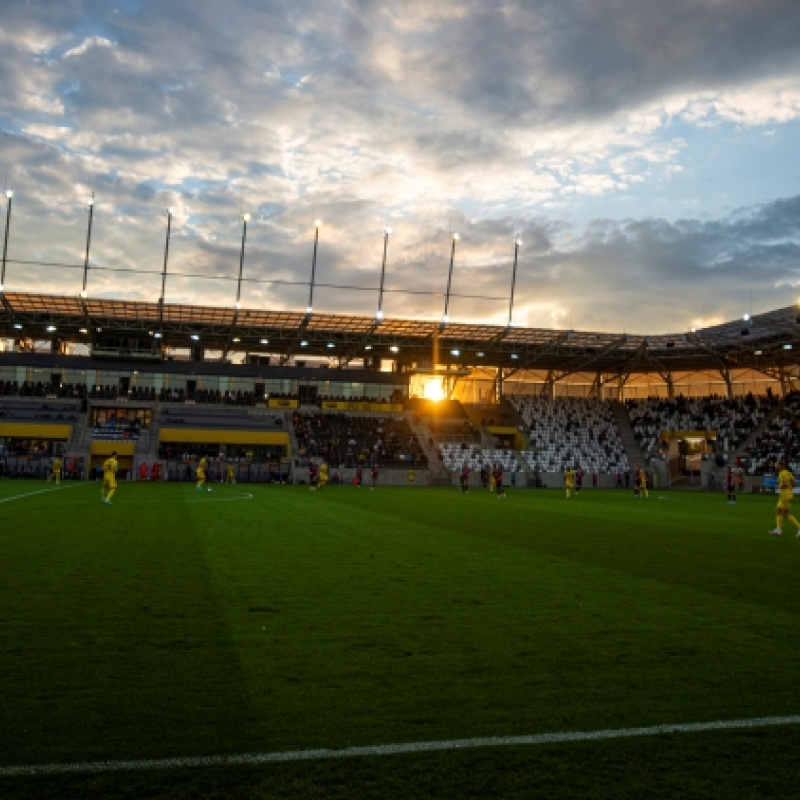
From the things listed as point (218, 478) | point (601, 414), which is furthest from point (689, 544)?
point (601, 414)

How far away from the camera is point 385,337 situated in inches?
2361

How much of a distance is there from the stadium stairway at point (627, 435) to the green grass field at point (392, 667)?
165 feet

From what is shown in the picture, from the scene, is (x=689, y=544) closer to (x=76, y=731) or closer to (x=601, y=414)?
(x=76, y=731)

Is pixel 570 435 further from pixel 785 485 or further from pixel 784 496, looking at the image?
pixel 784 496

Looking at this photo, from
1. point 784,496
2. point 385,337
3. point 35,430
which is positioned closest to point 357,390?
point 385,337

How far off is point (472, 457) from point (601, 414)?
16.7 metres

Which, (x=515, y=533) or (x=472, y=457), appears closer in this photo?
(x=515, y=533)

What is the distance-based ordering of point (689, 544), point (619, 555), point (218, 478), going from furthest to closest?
point (218, 478) → point (689, 544) → point (619, 555)

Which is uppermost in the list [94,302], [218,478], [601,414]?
[94,302]

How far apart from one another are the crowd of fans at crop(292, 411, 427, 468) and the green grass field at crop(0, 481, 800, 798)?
138ft

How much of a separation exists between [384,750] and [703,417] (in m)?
64.3

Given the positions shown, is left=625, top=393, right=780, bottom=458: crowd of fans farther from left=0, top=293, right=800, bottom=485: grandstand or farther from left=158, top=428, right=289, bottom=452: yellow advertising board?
left=158, top=428, right=289, bottom=452: yellow advertising board

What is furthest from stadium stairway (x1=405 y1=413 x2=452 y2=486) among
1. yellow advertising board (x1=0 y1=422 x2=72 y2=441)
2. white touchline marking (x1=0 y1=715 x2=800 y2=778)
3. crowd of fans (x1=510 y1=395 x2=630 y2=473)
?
white touchline marking (x1=0 y1=715 x2=800 y2=778)

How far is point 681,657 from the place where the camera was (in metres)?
6.62
